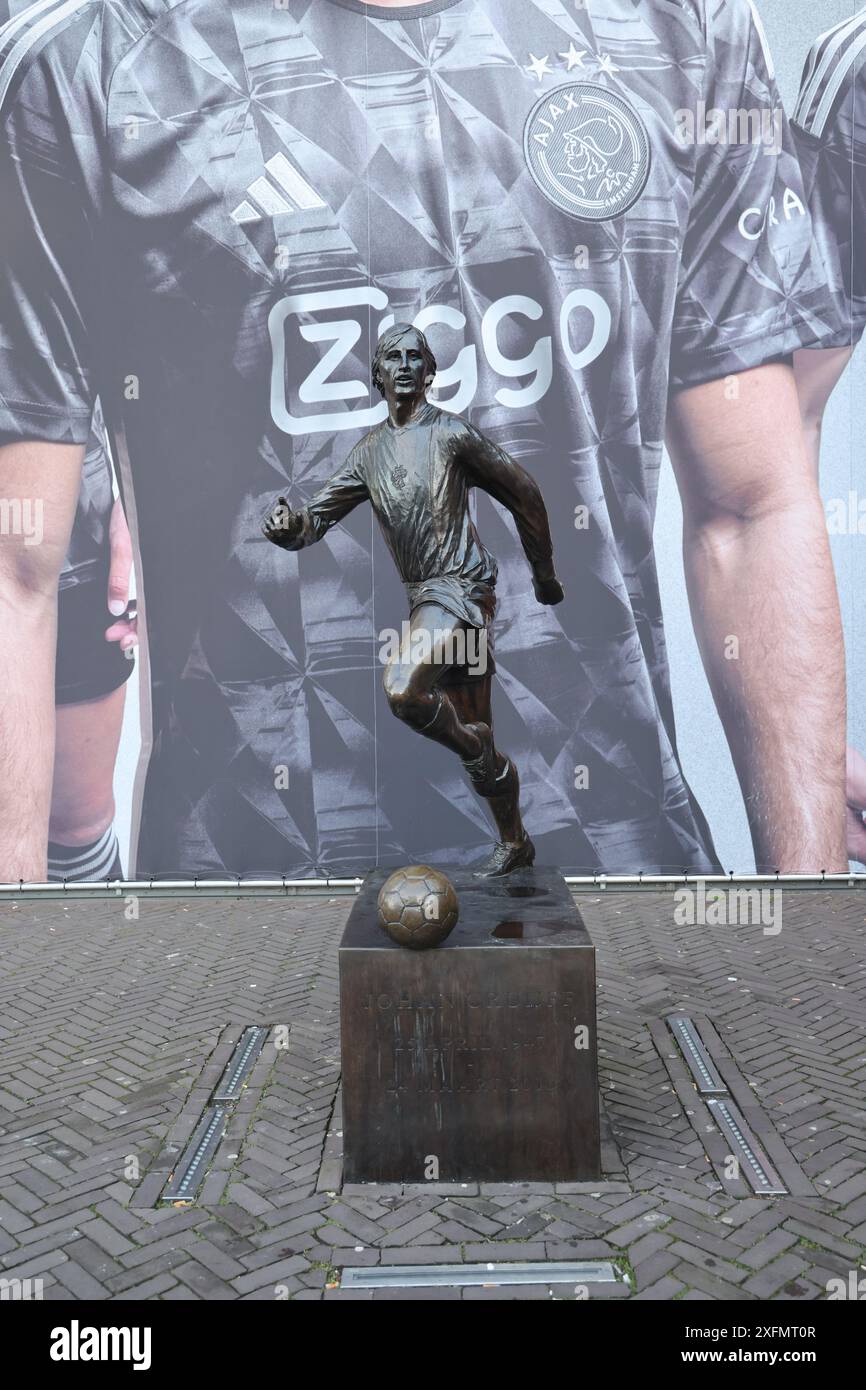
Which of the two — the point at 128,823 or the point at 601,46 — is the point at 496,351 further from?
the point at 128,823

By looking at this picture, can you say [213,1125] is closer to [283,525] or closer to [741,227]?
[283,525]

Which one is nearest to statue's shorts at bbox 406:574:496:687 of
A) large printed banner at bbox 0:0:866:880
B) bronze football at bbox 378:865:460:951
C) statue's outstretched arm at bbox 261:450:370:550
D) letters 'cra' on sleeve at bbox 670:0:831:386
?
statue's outstretched arm at bbox 261:450:370:550

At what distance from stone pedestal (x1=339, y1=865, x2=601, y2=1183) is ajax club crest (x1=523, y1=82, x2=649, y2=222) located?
610 centimetres

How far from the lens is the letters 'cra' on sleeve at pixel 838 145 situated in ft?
25.7

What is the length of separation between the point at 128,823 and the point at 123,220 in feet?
14.7

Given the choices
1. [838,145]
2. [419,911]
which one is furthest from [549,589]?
[838,145]

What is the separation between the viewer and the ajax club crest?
774 centimetres

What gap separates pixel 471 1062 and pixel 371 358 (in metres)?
5.51

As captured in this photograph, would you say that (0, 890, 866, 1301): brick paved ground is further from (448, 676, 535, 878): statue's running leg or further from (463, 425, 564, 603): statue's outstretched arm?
(463, 425, 564, 603): statue's outstretched arm

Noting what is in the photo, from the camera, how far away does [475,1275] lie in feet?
10.0

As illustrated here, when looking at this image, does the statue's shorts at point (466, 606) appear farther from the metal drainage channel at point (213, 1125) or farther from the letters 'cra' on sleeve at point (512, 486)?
the metal drainage channel at point (213, 1125)

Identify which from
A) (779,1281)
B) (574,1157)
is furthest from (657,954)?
(779,1281)

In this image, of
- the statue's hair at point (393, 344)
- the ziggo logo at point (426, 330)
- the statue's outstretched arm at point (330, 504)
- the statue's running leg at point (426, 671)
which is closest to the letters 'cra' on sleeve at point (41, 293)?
the ziggo logo at point (426, 330)

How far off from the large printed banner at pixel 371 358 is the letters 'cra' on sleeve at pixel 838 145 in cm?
3
